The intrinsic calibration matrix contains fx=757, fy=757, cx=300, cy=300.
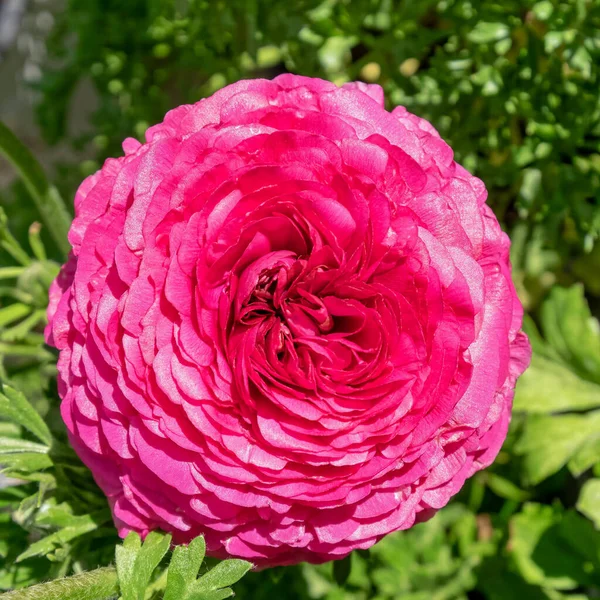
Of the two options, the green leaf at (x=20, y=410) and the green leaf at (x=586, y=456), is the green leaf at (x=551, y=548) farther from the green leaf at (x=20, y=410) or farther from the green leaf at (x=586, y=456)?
the green leaf at (x=20, y=410)

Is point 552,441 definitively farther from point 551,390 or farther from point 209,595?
point 209,595

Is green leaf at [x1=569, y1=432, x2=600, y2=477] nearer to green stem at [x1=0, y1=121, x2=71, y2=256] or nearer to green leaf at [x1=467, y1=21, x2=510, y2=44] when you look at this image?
green leaf at [x1=467, y1=21, x2=510, y2=44]

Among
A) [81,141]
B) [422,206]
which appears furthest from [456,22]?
[81,141]

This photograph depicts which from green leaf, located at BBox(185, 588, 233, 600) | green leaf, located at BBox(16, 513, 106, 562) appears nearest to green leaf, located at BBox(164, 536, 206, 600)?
green leaf, located at BBox(185, 588, 233, 600)

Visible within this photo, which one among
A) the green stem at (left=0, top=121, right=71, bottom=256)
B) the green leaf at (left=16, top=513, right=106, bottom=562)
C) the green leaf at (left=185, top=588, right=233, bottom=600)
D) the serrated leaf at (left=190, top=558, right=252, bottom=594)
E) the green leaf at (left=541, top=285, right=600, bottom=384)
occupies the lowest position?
the green leaf at (left=541, top=285, right=600, bottom=384)

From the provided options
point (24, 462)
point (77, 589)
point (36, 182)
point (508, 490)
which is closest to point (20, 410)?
point (24, 462)

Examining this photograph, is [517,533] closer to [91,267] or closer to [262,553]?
[262,553]
